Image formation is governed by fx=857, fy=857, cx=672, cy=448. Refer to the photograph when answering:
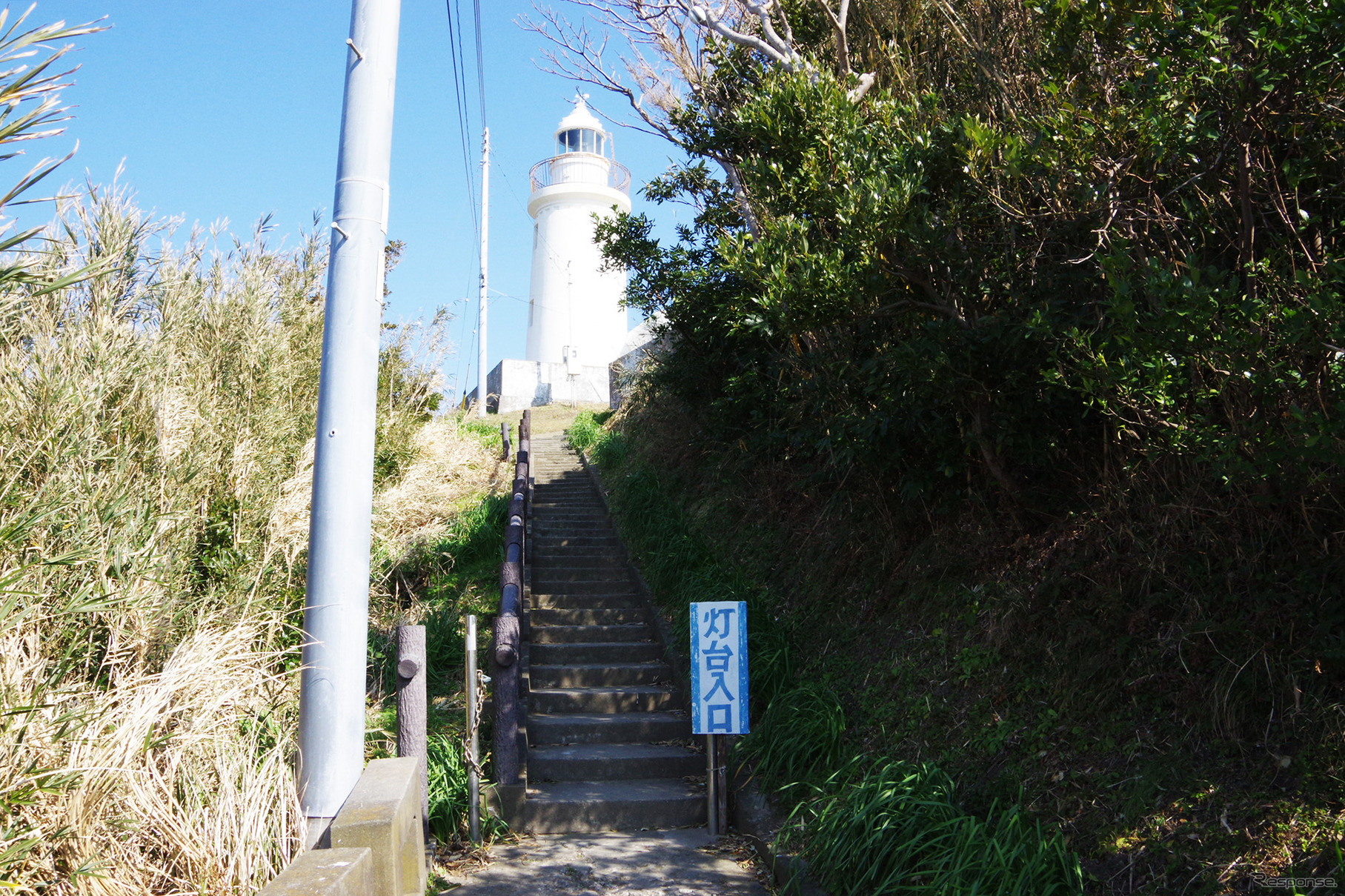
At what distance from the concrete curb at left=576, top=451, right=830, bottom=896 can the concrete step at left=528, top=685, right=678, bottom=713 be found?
0.25m

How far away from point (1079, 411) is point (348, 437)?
11.8 feet

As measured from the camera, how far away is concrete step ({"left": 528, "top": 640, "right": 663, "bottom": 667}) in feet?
25.9

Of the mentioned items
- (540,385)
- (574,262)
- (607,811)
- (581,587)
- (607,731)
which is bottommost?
(607,811)

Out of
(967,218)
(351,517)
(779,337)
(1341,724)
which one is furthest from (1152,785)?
(779,337)

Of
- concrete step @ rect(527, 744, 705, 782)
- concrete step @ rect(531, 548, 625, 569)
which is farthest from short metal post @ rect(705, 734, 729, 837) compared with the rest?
concrete step @ rect(531, 548, 625, 569)

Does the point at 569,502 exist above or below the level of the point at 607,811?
above

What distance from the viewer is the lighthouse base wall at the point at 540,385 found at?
2489 centimetres

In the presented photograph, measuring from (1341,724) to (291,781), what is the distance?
4.02m

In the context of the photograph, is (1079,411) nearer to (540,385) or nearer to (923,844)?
(923,844)

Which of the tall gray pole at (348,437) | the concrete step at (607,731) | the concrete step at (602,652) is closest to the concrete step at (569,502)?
the concrete step at (602,652)

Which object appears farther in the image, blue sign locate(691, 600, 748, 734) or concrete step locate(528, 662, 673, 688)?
concrete step locate(528, 662, 673, 688)

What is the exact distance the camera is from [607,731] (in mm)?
6688

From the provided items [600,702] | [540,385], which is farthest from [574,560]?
[540,385]

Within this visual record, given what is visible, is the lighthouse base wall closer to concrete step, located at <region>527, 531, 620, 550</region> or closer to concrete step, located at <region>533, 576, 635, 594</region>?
concrete step, located at <region>527, 531, 620, 550</region>
